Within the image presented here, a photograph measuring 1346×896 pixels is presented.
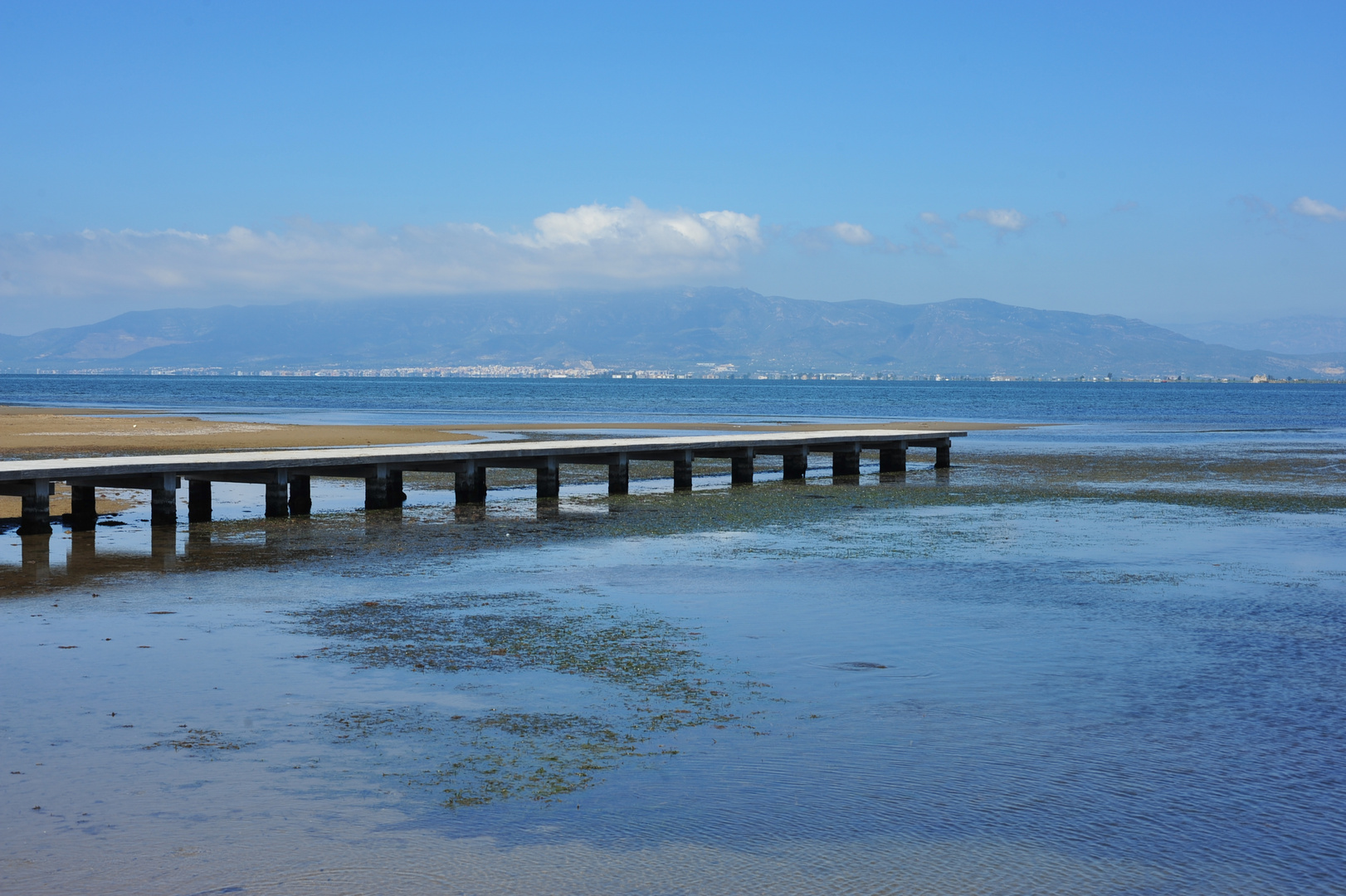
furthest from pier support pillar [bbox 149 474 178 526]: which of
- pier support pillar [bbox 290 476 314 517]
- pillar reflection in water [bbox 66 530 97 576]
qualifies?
pier support pillar [bbox 290 476 314 517]

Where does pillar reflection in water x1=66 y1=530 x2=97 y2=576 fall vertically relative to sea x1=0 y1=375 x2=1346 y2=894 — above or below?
above

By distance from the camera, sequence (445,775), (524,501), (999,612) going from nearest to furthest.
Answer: (445,775), (999,612), (524,501)

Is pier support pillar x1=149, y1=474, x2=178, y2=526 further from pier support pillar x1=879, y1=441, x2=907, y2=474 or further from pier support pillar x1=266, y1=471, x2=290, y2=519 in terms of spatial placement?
pier support pillar x1=879, y1=441, x2=907, y2=474

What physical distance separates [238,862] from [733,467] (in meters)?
24.0

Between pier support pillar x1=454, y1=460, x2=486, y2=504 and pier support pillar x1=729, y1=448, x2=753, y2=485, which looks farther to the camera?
pier support pillar x1=729, y1=448, x2=753, y2=485

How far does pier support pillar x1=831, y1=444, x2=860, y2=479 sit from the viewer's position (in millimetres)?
32250

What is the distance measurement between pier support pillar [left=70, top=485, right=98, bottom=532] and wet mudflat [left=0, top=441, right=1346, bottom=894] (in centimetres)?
198

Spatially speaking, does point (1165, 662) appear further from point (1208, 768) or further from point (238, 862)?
point (238, 862)

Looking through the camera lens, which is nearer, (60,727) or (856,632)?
(60,727)

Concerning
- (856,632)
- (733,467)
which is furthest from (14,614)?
(733,467)

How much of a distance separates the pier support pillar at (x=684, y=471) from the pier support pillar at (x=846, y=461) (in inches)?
213

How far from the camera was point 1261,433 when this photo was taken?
59375 millimetres

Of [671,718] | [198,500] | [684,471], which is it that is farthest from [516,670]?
[684,471]

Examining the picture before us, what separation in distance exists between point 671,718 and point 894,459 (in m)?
25.7
